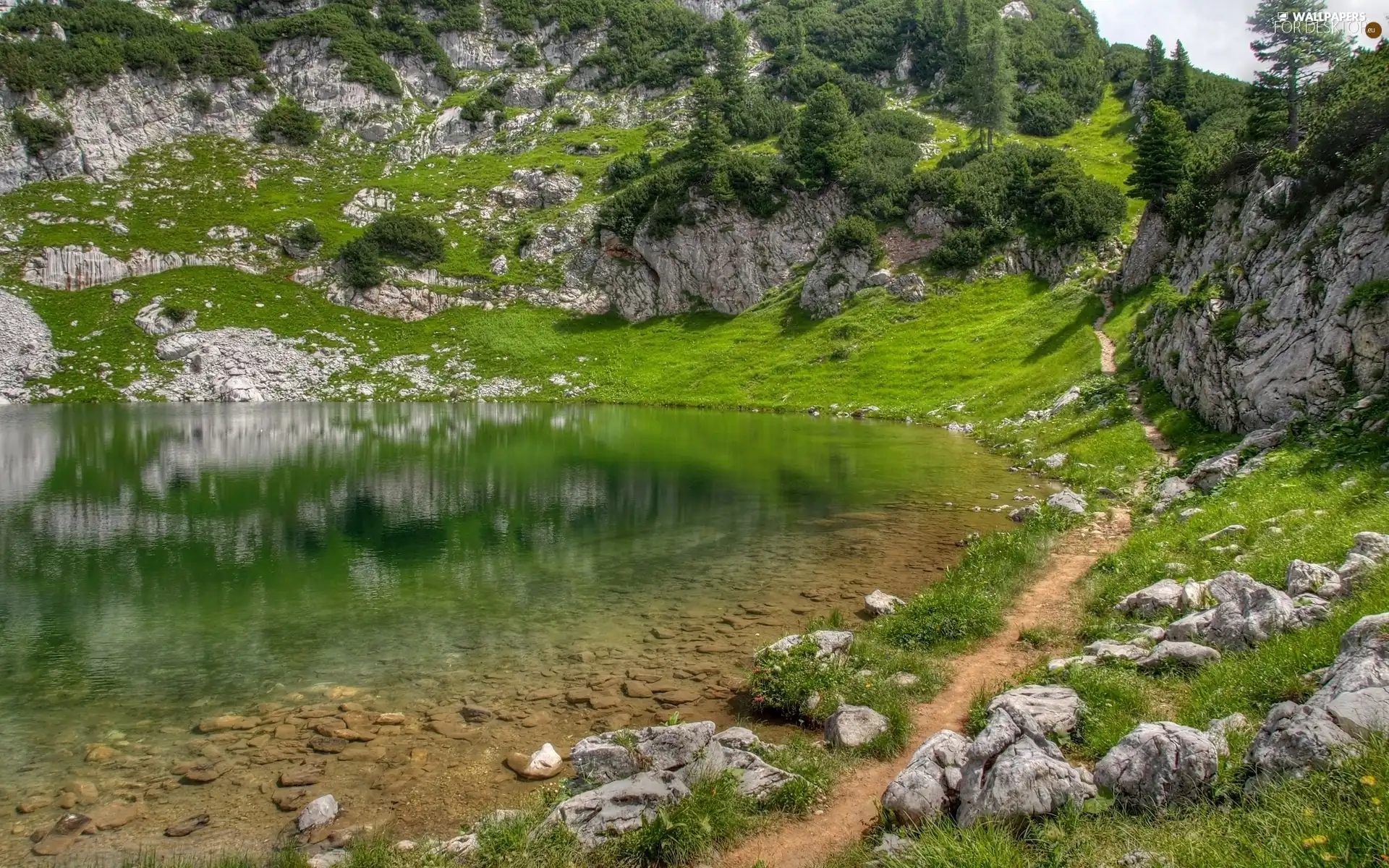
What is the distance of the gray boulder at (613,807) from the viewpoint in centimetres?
861

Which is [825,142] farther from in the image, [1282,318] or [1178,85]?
[1282,318]

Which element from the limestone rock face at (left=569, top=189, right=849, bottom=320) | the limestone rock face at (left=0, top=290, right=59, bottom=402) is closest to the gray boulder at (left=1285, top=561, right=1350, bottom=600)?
the limestone rock face at (left=569, top=189, right=849, bottom=320)

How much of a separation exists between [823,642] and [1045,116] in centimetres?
14170

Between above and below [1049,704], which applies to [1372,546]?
above

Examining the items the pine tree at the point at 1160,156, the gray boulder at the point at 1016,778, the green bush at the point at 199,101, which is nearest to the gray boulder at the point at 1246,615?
the gray boulder at the point at 1016,778

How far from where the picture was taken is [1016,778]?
24.3 feet

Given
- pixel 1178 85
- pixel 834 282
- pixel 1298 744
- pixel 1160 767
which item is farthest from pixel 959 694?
pixel 1178 85

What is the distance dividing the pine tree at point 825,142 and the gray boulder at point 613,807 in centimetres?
10821

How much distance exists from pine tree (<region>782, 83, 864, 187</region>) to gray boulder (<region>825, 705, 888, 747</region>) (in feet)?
347

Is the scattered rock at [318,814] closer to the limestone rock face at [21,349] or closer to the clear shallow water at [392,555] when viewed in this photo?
the clear shallow water at [392,555]

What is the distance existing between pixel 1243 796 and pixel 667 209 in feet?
367

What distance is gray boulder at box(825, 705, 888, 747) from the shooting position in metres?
10.8

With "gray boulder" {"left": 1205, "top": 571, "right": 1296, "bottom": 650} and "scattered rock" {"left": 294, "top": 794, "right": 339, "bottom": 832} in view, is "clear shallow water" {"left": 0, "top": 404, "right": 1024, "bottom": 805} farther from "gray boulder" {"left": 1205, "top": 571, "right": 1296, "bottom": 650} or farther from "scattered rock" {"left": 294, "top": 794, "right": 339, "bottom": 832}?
"gray boulder" {"left": 1205, "top": 571, "right": 1296, "bottom": 650}

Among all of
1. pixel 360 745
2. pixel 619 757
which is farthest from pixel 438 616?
pixel 619 757
